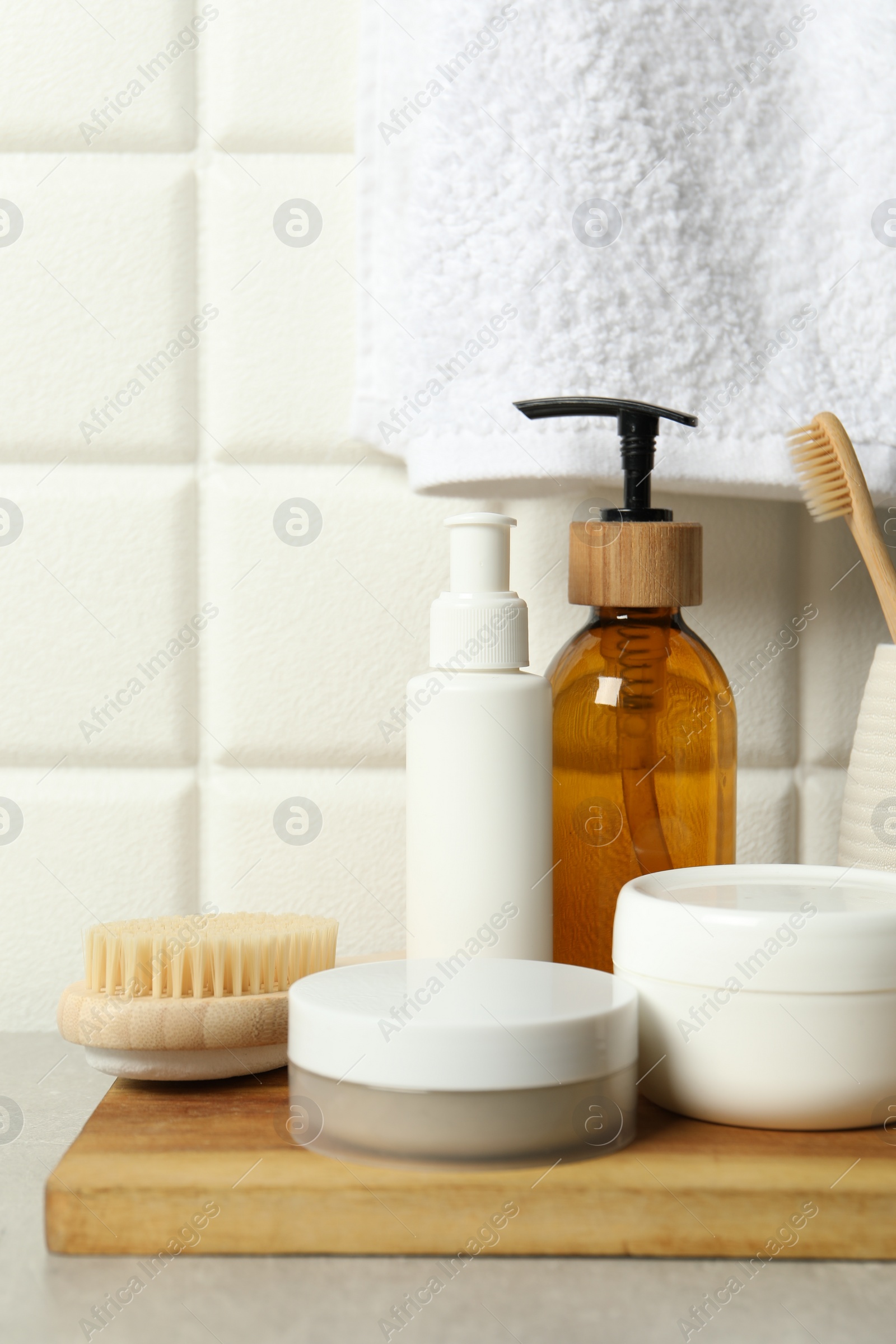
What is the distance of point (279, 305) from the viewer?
557 millimetres

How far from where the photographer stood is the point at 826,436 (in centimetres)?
47

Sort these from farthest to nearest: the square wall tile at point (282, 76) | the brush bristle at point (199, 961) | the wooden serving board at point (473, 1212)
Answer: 1. the square wall tile at point (282, 76)
2. the brush bristle at point (199, 961)
3. the wooden serving board at point (473, 1212)

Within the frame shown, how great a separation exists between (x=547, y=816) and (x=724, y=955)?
4.1 inches

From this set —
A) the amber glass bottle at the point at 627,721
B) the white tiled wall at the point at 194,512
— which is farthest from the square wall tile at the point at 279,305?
the amber glass bottle at the point at 627,721

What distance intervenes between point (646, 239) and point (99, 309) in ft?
0.87

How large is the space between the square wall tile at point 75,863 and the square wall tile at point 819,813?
0.30m

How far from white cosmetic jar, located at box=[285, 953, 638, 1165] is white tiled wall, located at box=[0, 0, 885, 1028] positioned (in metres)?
0.22

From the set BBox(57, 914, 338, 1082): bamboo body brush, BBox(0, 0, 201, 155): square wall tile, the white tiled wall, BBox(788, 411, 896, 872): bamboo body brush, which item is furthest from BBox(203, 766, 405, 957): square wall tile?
BBox(0, 0, 201, 155): square wall tile

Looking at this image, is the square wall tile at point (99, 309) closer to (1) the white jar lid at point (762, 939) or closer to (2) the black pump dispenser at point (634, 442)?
(2) the black pump dispenser at point (634, 442)

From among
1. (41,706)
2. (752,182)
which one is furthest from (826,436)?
(41,706)

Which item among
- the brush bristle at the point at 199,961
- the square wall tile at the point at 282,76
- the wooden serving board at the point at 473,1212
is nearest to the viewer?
the wooden serving board at the point at 473,1212

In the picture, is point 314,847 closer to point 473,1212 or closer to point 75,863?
point 75,863

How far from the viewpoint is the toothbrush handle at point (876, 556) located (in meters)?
0.46

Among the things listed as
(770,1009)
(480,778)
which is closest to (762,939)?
(770,1009)
